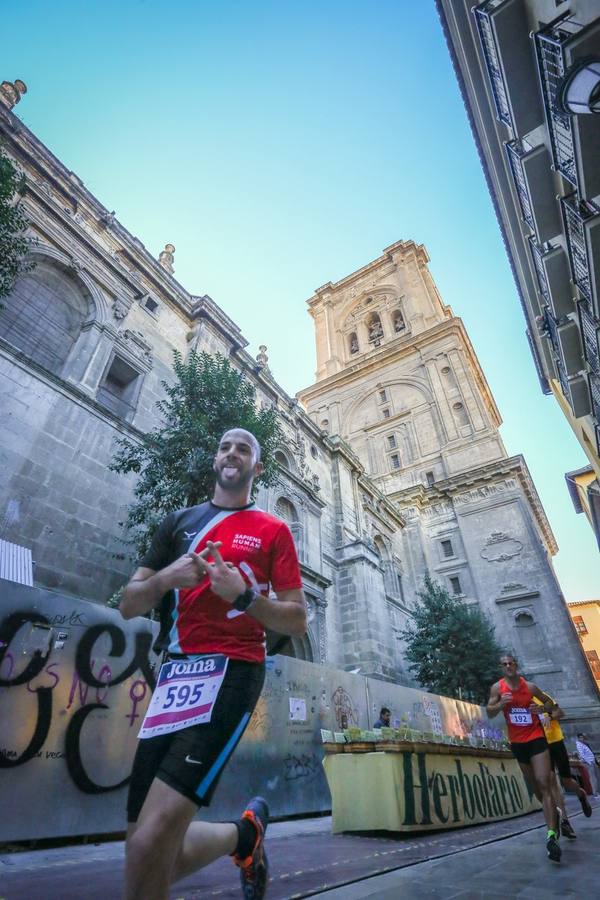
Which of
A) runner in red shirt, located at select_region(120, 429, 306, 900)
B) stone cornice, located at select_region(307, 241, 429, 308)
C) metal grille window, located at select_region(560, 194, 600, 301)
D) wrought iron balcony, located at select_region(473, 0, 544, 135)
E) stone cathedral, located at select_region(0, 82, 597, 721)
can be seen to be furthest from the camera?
stone cornice, located at select_region(307, 241, 429, 308)

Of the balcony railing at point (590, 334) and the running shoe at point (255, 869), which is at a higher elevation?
the balcony railing at point (590, 334)

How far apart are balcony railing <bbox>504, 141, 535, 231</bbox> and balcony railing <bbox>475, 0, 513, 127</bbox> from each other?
459 millimetres

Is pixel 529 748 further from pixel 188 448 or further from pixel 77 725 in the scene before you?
pixel 188 448

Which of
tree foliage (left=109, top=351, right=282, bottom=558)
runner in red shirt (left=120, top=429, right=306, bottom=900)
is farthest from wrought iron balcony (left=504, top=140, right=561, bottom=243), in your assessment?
runner in red shirt (left=120, top=429, right=306, bottom=900)

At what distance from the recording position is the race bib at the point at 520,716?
4.49 metres

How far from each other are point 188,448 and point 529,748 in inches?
295

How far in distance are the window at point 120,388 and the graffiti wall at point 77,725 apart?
7.38 m

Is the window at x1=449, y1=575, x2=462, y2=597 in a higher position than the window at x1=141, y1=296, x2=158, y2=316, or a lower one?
lower

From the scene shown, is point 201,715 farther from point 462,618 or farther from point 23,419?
point 462,618

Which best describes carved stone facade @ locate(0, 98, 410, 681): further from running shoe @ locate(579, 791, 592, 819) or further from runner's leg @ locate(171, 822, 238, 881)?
running shoe @ locate(579, 791, 592, 819)

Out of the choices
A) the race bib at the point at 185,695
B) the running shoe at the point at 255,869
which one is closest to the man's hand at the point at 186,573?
the race bib at the point at 185,695

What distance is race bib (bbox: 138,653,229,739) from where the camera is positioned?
1469 mm

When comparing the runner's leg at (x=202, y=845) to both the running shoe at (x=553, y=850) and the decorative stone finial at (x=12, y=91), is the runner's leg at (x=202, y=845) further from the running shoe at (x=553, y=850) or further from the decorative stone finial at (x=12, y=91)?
the decorative stone finial at (x=12, y=91)

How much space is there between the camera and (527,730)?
446 centimetres
